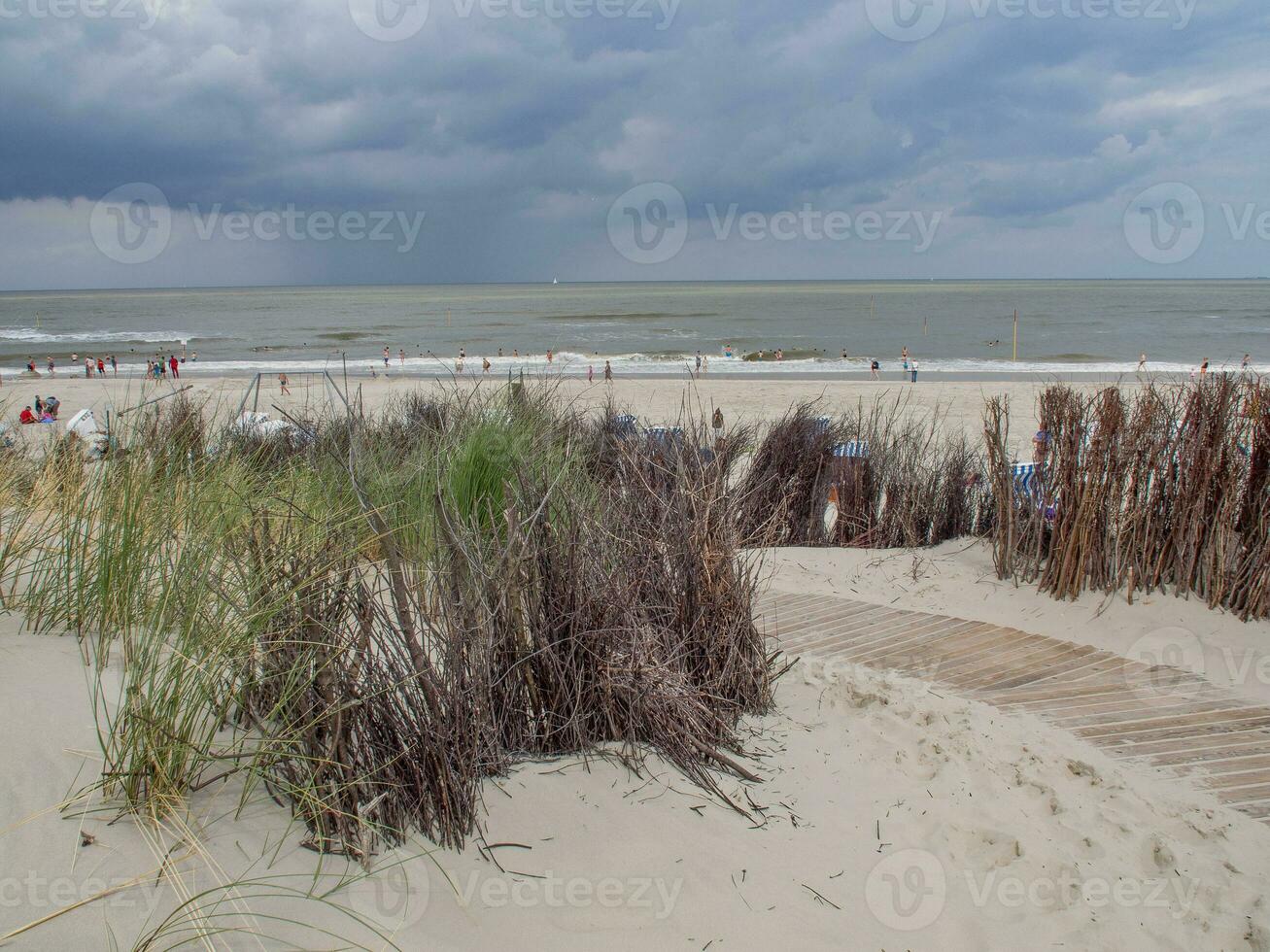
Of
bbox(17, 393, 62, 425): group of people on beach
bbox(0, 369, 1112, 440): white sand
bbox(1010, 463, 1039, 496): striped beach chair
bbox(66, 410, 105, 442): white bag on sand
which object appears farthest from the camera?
bbox(0, 369, 1112, 440): white sand

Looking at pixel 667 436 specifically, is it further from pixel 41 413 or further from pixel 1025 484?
pixel 41 413

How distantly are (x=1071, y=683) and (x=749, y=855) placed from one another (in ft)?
7.01

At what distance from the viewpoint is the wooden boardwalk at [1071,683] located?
2988 millimetres

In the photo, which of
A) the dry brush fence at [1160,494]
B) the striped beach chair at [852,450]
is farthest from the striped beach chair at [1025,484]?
the striped beach chair at [852,450]

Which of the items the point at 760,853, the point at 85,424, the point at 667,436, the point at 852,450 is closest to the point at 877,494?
the point at 852,450

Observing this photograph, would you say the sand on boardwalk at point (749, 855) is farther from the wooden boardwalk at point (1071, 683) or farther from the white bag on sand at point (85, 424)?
the white bag on sand at point (85, 424)

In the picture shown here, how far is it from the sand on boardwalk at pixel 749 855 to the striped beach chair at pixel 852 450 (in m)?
3.52

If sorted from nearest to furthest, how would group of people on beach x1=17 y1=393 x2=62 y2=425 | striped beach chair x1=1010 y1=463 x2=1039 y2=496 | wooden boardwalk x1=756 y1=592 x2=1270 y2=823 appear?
wooden boardwalk x1=756 y1=592 x2=1270 y2=823 < striped beach chair x1=1010 y1=463 x2=1039 y2=496 < group of people on beach x1=17 y1=393 x2=62 y2=425

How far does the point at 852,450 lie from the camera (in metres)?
6.56

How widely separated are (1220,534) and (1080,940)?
3031 mm

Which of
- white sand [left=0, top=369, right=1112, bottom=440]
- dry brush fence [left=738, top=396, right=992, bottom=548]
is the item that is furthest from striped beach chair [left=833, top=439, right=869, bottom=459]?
white sand [left=0, top=369, right=1112, bottom=440]

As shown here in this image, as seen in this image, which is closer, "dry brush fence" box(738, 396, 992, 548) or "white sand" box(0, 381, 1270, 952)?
"white sand" box(0, 381, 1270, 952)

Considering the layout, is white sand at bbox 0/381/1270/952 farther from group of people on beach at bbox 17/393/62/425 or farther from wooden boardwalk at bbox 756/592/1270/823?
group of people on beach at bbox 17/393/62/425

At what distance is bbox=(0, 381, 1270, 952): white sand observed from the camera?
5.95 ft
